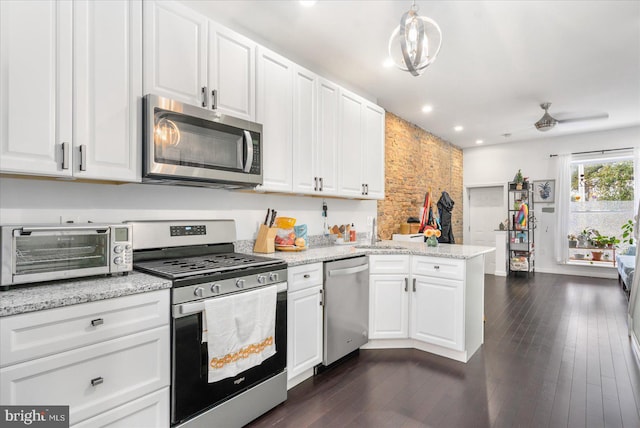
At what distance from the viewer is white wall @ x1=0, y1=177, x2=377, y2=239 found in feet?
5.82

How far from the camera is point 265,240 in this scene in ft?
9.05

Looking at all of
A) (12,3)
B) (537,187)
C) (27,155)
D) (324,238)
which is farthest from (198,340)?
(537,187)

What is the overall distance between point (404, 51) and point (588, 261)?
274 inches

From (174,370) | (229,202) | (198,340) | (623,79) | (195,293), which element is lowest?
(174,370)

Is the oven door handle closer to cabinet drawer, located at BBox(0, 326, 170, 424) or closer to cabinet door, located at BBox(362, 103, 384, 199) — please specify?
cabinet drawer, located at BBox(0, 326, 170, 424)

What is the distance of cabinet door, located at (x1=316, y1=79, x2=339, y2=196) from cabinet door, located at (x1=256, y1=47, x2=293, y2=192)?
39 centimetres

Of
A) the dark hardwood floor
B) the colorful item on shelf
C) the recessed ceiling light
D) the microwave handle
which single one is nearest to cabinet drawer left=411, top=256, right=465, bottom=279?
the dark hardwood floor

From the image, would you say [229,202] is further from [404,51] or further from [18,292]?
[404,51]

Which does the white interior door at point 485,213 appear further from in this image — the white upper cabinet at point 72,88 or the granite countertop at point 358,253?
the white upper cabinet at point 72,88

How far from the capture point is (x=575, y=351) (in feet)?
10.0

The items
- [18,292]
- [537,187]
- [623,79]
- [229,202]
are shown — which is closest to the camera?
[18,292]

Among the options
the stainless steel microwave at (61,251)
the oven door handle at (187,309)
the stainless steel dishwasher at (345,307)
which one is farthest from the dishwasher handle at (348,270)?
the stainless steel microwave at (61,251)

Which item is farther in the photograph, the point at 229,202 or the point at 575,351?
the point at 575,351

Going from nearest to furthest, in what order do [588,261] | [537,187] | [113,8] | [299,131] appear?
[113,8] < [299,131] < [588,261] < [537,187]
